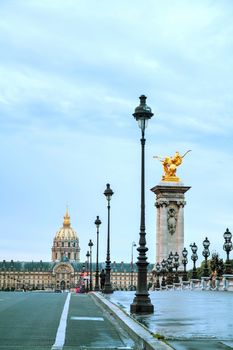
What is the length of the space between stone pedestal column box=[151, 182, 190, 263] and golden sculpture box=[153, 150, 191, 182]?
1725 mm

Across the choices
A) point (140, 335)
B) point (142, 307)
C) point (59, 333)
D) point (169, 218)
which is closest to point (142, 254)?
point (142, 307)

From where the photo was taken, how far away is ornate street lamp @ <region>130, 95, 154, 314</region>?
25130 millimetres

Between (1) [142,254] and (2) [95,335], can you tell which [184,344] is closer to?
(2) [95,335]

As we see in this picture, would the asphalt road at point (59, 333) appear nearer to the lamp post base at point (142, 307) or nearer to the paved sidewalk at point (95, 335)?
the paved sidewalk at point (95, 335)

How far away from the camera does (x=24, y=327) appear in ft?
65.1

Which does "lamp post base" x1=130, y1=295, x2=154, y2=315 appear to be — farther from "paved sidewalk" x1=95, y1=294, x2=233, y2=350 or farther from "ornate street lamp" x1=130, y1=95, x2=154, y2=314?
"paved sidewalk" x1=95, y1=294, x2=233, y2=350

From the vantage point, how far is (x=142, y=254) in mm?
27078

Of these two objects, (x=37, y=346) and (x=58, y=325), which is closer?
(x=37, y=346)

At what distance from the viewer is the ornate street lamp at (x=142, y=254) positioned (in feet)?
82.4

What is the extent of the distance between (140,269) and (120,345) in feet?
35.7

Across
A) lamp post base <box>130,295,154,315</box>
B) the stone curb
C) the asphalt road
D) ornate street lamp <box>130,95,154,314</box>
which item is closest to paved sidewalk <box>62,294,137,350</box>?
the asphalt road

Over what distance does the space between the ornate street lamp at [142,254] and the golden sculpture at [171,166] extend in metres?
93.6

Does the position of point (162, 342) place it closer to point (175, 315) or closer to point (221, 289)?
point (175, 315)

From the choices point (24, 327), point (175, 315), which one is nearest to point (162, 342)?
point (24, 327)
